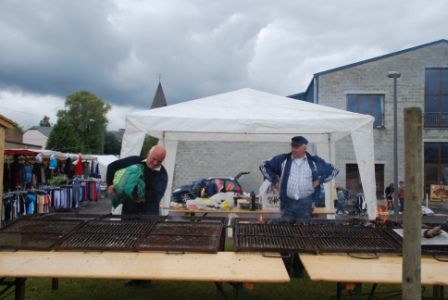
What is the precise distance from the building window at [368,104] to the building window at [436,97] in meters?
2.44

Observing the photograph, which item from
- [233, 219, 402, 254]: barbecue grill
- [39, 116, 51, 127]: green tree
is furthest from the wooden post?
[39, 116, 51, 127]: green tree

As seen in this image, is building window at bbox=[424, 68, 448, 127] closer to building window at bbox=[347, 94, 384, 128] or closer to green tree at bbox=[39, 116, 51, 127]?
building window at bbox=[347, 94, 384, 128]

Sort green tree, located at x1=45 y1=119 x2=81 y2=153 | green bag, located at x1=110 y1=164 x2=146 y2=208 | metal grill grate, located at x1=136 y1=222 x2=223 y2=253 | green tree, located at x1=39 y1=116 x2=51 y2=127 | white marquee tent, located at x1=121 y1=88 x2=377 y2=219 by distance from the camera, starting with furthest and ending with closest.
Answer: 1. green tree, located at x1=39 y1=116 x2=51 y2=127
2. green tree, located at x1=45 y1=119 x2=81 y2=153
3. white marquee tent, located at x1=121 y1=88 x2=377 y2=219
4. green bag, located at x1=110 y1=164 x2=146 y2=208
5. metal grill grate, located at x1=136 y1=222 x2=223 y2=253

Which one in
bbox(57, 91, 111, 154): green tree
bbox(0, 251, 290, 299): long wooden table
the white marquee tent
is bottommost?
bbox(0, 251, 290, 299): long wooden table

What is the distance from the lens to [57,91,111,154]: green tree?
5850 cm


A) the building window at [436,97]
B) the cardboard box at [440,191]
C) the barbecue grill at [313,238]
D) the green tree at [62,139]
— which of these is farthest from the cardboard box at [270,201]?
the green tree at [62,139]

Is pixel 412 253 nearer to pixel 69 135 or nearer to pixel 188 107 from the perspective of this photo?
pixel 188 107

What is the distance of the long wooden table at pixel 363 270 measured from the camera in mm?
2564

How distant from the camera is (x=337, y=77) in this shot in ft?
66.1

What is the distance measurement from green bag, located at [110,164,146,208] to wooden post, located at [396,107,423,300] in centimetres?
287

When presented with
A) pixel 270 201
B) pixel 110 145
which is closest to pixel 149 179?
pixel 270 201

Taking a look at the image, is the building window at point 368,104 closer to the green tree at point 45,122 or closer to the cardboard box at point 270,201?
the cardboard box at point 270,201

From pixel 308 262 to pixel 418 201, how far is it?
118cm

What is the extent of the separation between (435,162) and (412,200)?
20.6 m
